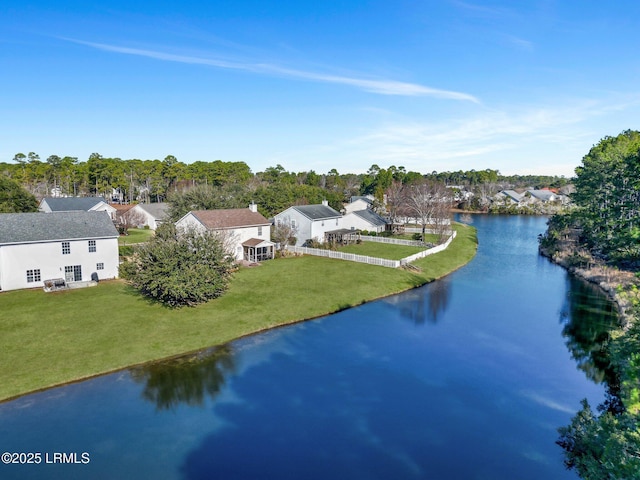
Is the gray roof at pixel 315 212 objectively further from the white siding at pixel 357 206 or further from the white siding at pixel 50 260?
the white siding at pixel 357 206

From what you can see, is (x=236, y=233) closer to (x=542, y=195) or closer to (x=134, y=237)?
(x=134, y=237)

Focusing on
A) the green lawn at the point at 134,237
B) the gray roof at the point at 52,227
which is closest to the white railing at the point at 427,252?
the gray roof at the point at 52,227

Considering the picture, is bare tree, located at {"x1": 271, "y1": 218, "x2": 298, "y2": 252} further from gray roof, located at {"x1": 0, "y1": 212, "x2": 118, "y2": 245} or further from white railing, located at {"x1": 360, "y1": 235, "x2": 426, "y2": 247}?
gray roof, located at {"x1": 0, "y1": 212, "x2": 118, "y2": 245}

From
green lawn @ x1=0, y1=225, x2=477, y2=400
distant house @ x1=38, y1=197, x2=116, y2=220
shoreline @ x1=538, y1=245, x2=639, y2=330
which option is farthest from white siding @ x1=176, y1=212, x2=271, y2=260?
shoreline @ x1=538, y1=245, x2=639, y2=330

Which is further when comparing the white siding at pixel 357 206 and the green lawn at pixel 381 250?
the white siding at pixel 357 206

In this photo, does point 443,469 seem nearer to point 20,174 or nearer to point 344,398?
point 344,398

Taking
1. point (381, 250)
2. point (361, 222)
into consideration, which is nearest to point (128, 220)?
point (361, 222)
